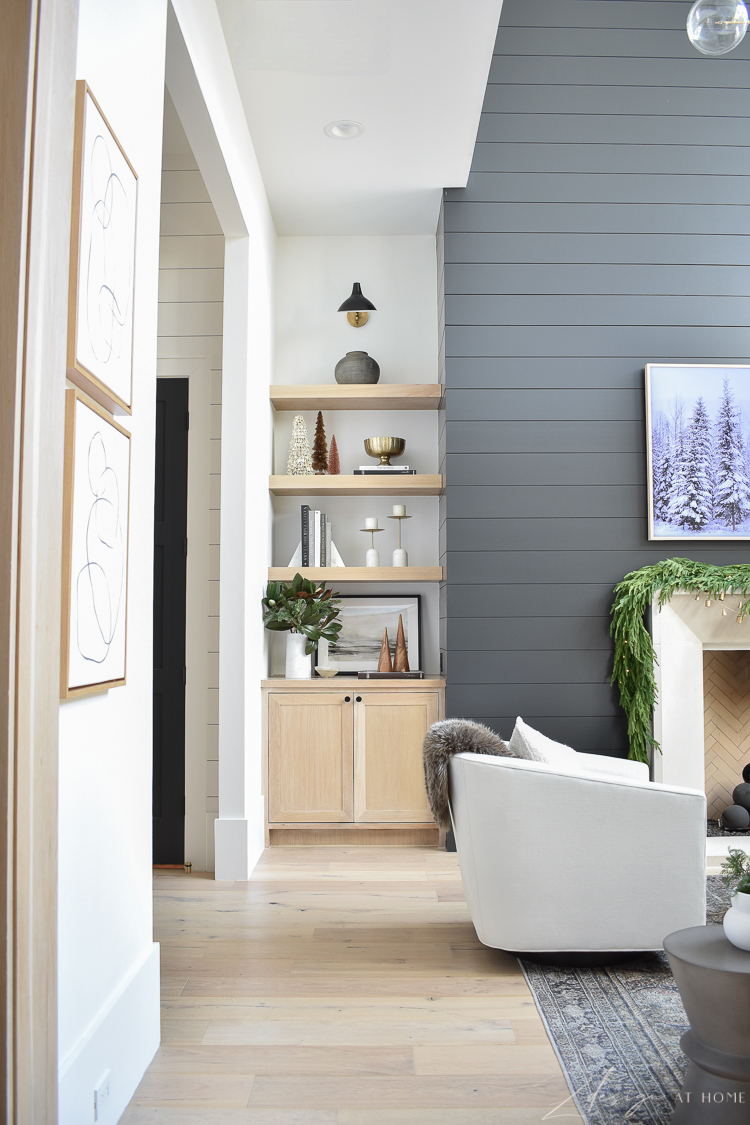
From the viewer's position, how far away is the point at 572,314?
3914mm

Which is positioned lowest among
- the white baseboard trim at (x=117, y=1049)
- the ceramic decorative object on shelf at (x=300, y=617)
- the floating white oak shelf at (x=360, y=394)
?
the white baseboard trim at (x=117, y=1049)

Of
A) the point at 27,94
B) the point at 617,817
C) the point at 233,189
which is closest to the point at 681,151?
the point at 233,189

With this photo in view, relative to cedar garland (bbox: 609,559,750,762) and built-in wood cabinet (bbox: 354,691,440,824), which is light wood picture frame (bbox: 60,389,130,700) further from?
cedar garland (bbox: 609,559,750,762)

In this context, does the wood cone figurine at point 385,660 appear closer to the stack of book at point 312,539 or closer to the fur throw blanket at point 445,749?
the stack of book at point 312,539

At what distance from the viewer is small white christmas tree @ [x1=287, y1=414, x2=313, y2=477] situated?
4.09m

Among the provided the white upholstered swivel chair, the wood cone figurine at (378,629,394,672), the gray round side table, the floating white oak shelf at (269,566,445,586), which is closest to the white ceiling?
the floating white oak shelf at (269,566,445,586)

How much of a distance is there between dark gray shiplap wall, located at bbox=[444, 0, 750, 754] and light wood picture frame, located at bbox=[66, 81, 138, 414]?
225 cm

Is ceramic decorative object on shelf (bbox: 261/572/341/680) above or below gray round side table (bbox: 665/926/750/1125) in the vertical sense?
above

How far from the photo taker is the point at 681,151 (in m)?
4.00

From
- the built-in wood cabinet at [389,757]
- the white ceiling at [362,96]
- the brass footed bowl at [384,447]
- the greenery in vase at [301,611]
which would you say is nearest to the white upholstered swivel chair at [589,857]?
the built-in wood cabinet at [389,757]

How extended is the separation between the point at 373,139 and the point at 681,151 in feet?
5.33

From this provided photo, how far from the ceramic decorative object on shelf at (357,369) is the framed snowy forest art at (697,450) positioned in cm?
134

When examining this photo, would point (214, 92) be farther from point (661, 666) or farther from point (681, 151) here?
point (661, 666)

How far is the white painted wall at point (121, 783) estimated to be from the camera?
1512 mm
